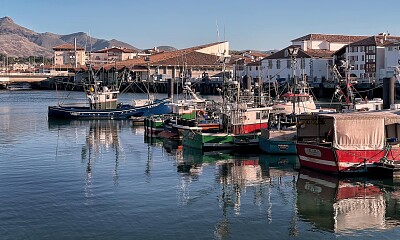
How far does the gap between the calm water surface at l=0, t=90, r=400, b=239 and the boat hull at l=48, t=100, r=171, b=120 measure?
710 inches

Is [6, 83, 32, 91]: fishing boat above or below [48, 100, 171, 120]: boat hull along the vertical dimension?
above

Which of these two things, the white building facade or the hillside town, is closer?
the hillside town

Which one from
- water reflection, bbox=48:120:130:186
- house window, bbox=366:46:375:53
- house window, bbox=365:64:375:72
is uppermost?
house window, bbox=366:46:375:53

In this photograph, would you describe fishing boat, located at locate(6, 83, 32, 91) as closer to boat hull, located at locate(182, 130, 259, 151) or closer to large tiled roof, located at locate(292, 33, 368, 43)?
large tiled roof, located at locate(292, 33, 368, 43)

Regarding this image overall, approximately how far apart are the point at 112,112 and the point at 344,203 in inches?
1251

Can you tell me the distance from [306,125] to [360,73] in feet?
176

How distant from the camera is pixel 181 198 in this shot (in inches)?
691

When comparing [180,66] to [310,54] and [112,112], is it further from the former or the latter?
[112,112]

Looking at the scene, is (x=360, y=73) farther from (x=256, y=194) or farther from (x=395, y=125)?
→ (x=256, y=194)

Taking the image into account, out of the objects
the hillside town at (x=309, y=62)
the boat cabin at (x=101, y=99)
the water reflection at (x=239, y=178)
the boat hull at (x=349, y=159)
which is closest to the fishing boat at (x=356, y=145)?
the boat hull at (x=349, y=159)

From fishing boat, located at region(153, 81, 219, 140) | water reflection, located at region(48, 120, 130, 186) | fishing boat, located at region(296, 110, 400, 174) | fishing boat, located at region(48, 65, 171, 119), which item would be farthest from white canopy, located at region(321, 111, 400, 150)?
fishing boat, located at region(48, 65, 171, 119)

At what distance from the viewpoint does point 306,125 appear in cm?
2267

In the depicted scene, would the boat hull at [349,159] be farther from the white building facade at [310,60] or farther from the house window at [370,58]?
the house window at [370,58]

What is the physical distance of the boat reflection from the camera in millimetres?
15047
